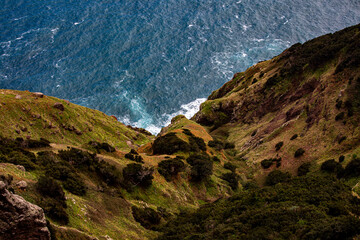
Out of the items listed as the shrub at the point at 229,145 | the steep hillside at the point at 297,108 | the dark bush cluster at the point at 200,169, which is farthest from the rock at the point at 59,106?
the steep hillside at the point at 297,108

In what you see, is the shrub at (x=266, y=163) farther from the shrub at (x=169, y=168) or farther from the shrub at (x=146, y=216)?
the shrub at (x=146, y=216)

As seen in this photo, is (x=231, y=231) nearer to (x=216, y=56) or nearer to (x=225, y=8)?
(x=216, y=56)

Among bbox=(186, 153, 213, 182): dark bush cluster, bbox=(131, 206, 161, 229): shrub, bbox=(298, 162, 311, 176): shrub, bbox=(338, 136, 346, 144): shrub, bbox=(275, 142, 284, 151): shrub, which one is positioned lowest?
bbox=(298, 162, 311, 176): shrub

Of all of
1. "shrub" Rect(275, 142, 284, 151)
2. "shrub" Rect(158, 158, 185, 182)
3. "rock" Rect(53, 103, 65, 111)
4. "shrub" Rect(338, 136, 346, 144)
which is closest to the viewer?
"shrub" Rect(158, 158, 185, 182)

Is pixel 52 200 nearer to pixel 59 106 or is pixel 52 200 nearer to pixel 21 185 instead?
pixel 21 185

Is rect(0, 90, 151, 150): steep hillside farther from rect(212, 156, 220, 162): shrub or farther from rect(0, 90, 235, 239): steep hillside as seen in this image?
rect(212, 156, 220, 162): shrub

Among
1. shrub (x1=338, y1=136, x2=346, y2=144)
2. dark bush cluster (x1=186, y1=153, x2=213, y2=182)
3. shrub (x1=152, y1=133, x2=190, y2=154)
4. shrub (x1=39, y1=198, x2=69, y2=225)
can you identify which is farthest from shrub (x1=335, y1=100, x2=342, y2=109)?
shrub (x1=39, y1=198, x2=69, y2=225)

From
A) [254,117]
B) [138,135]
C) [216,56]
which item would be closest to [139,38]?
[216,56]
